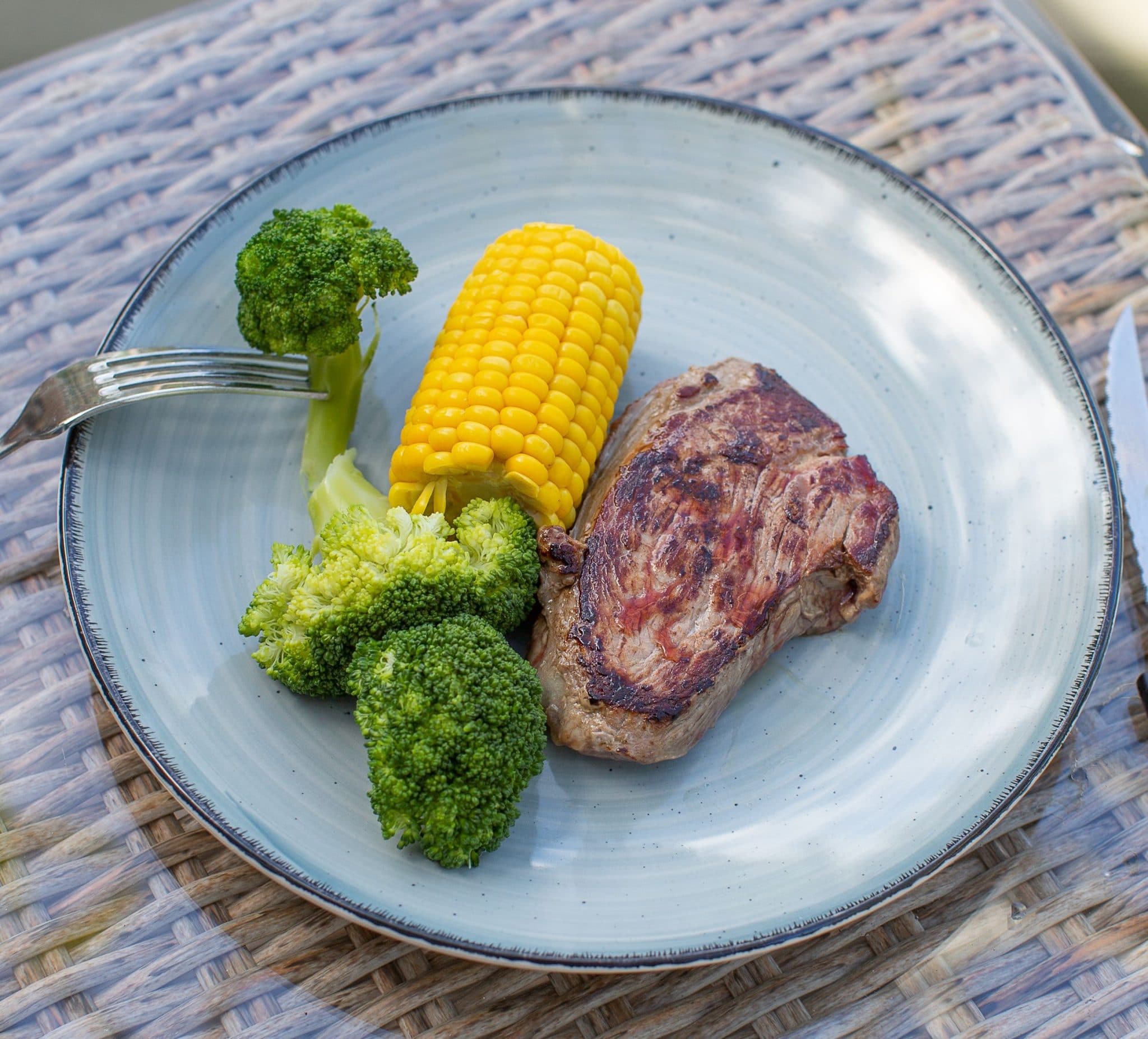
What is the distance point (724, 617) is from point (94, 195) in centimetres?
288

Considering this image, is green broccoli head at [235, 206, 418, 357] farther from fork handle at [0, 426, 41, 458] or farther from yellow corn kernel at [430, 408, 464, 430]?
fork handle at [0, 426, 41, 458]

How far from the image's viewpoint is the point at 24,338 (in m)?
3.88

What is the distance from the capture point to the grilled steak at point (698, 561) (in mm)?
3018

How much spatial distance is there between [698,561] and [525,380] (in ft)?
2.37

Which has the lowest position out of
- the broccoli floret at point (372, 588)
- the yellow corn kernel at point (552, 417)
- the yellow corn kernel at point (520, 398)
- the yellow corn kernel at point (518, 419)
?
the broccoli floret at point (372, 588)

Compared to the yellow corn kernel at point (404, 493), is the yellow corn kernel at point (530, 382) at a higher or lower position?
higher

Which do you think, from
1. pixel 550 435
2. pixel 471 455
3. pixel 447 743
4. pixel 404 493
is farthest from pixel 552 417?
pixel 447 743

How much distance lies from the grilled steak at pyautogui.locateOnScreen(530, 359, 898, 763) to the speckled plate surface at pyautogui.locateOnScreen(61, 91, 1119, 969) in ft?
0.66

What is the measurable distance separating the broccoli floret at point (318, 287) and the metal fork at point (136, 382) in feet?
0.28

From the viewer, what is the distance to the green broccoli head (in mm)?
3273

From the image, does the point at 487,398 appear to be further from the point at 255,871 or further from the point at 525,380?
the point at 255,871

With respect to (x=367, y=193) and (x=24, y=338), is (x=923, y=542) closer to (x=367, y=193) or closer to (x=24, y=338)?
(x=367, y=193)

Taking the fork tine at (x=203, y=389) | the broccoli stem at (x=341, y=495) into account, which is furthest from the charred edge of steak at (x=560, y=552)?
the fork tine at (x=203, y=389)

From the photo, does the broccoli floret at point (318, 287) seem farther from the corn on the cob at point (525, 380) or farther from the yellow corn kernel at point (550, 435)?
the yellow corn kernel at point (550, 435)
